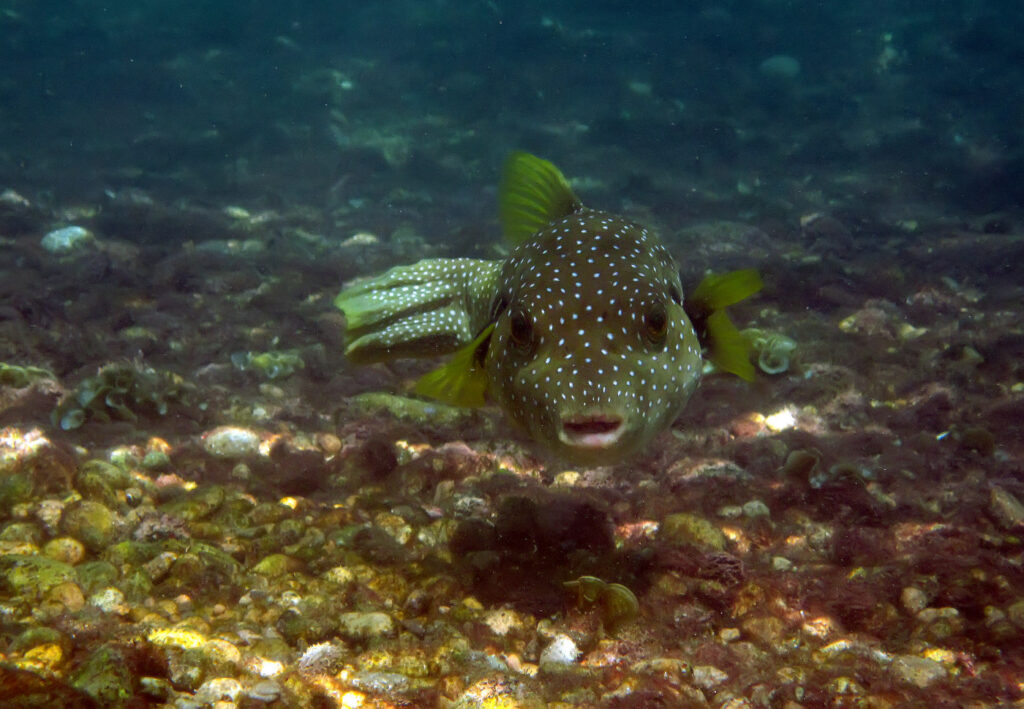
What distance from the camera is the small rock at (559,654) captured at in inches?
126

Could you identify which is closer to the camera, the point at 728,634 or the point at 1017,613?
the point at 1017,613

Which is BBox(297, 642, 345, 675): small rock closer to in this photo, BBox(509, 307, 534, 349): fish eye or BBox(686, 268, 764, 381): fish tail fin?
BBox(509, 307, 534, 349): fish eye

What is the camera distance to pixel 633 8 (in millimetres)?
30812

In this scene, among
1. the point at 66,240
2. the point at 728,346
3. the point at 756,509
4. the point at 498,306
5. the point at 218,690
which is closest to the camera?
the point at 218,690

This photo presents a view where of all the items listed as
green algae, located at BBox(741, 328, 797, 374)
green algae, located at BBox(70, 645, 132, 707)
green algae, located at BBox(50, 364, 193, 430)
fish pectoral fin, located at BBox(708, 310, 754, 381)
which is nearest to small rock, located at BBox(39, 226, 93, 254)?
green algae, located at BBox(50, 364, 193, 430)

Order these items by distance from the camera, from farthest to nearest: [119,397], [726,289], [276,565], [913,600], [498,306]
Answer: [119,397], [498,306], [726,289], [276,565], [913,600]

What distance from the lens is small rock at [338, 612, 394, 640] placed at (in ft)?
10.7

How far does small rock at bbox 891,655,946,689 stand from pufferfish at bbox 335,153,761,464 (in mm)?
1522

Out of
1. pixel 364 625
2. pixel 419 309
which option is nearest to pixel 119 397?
pixel 419 309

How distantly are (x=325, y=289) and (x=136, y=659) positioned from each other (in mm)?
10454

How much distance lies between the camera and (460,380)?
12.9 ft

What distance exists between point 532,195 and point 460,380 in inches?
78.8

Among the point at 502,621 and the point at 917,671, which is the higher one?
the point at 917,671

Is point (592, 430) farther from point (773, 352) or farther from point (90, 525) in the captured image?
point (773, 352)
